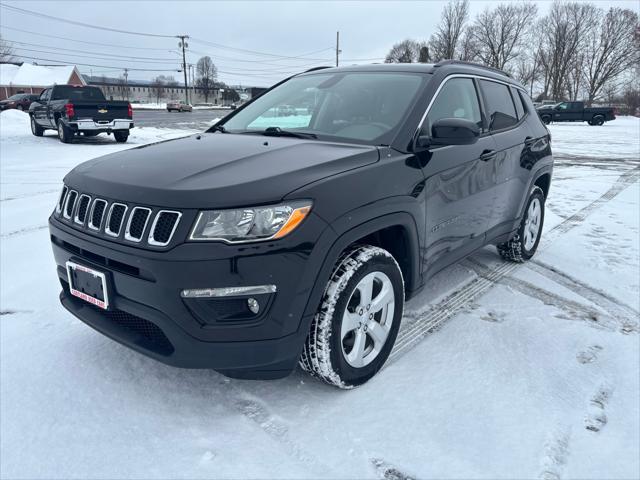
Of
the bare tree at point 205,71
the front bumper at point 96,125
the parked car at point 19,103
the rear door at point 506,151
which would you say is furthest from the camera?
the bare tree at point 205,71

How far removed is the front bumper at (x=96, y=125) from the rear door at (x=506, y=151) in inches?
497

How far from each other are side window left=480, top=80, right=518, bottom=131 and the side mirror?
1.09m

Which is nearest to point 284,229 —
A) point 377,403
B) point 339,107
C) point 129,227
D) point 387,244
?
point 129,227

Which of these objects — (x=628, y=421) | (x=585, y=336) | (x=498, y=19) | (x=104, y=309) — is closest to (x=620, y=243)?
(x=585, y=336)

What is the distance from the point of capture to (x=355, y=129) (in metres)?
2.94

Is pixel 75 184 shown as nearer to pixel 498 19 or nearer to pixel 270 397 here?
pixel 270 397

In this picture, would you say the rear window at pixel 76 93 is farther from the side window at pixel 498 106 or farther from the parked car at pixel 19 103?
the parked car at pixel 19 103

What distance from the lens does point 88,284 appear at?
2.29 m

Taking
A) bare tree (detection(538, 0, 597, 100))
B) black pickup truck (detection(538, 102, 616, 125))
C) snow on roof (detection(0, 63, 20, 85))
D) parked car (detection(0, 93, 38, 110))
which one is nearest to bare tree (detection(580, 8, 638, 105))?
bare tree (detection(538, 0, 597, 100))

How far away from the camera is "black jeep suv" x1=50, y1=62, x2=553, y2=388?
200cm

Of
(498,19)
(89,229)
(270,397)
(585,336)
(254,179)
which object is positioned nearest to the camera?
(254,179)

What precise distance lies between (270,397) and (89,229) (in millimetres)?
1205

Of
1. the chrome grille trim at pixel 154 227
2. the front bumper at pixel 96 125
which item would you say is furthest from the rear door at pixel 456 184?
the front bumper at pixel 96 125

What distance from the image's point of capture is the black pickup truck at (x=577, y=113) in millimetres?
32531
